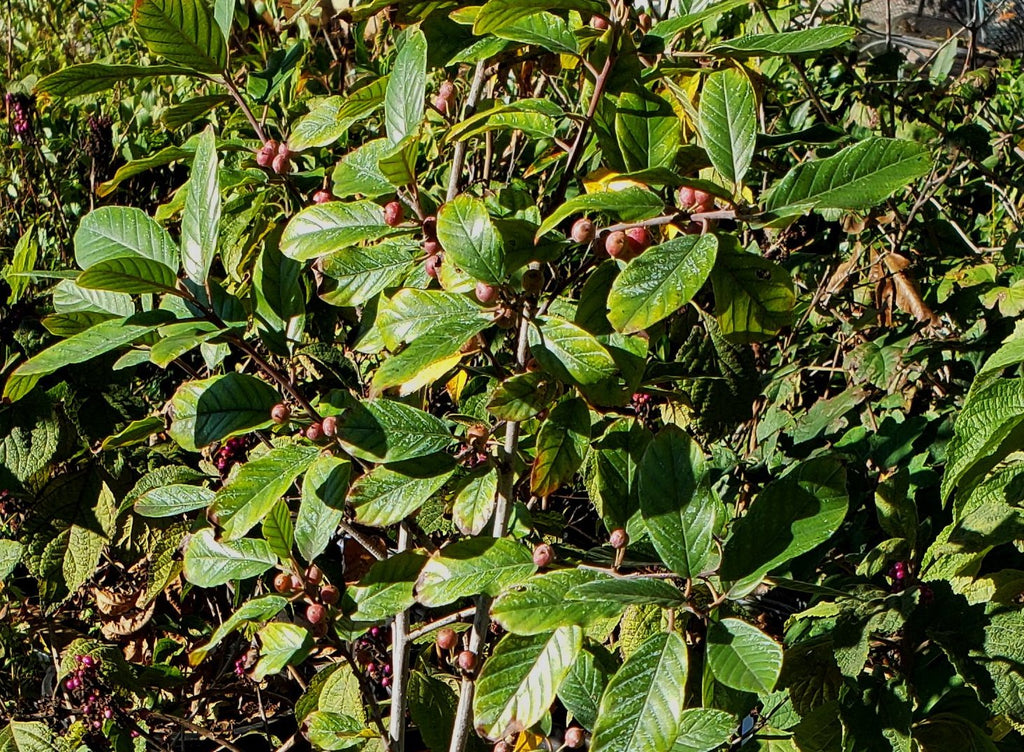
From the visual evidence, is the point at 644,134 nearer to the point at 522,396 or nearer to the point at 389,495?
the point at 522,396

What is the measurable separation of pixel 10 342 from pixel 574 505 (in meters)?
1.21

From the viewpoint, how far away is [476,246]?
3.27ft

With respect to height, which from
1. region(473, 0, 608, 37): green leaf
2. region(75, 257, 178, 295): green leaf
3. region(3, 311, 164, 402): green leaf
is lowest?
region(3, 311, 164, 402): green leaf

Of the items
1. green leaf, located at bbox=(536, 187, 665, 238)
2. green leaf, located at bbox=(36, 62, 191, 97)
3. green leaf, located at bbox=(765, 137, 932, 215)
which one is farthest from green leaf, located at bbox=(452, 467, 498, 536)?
green leaf, located at bbox=(36, 62, 191, 97)

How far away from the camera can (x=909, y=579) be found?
1.42m

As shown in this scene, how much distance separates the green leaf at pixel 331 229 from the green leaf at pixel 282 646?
440mm

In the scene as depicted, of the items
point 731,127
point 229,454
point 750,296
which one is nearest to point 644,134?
point 731,127

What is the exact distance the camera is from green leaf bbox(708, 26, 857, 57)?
1.01 metres

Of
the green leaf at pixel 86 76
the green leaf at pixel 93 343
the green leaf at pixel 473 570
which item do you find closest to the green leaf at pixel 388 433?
the green leaf at pixel 473 570

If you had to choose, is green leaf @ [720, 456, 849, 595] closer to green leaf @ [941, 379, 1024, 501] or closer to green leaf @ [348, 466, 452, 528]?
green leaf @ [941, 379, 1024, 501]

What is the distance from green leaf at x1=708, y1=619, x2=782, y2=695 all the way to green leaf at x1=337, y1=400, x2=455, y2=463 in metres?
0.33

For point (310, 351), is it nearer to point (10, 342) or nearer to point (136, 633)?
point (10, 342)

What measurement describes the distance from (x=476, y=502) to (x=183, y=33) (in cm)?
63

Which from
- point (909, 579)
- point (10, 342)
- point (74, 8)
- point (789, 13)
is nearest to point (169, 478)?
point (10, 342)
